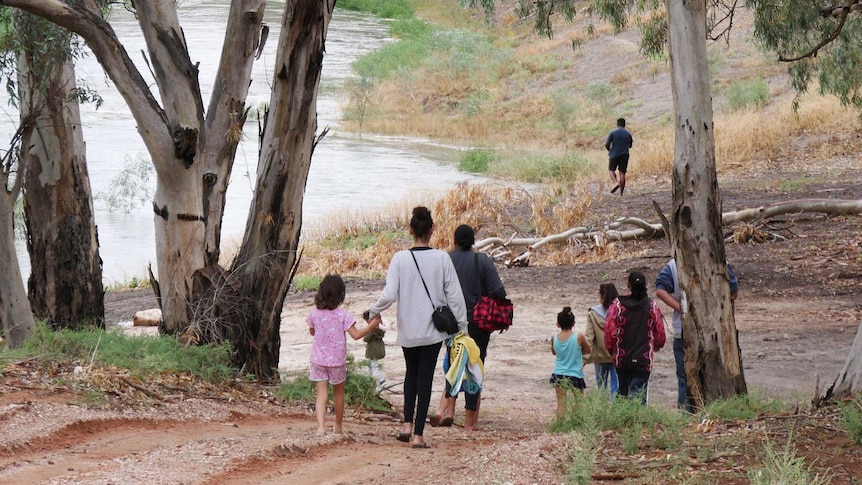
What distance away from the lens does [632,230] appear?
17.9m

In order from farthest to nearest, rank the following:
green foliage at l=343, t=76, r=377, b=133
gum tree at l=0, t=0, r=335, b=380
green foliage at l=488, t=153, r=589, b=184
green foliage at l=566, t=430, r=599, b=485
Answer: green foliage at l=343, t=76, r=377, b=133, green foliage at l=488, t=153, r=589, b=184, gum tree at l=0, t=0, r=335, b=380, green foliage at l=566, t=430, r=599, b=485

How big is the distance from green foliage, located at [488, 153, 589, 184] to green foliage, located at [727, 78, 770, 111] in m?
6.51

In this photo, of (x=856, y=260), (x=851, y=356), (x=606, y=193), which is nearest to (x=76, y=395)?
(x=851, y=356)

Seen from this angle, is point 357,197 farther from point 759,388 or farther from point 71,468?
point 71,468

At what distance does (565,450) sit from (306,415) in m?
2.69

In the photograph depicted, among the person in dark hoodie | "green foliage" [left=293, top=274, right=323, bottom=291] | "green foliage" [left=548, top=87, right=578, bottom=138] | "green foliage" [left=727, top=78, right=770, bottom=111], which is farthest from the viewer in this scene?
"green foliage" [left=548, top=87, right=578, bottom=138]

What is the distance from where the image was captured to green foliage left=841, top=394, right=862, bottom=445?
5.31 metres

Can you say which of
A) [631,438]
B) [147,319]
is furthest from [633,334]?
[147,319]

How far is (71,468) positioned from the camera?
520 cm

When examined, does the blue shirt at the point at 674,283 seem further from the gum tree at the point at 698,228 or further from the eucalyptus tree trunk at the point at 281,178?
the eucalyptus tree trunk at the point at 281,178

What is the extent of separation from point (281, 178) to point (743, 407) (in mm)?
3988

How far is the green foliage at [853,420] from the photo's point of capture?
5.31 metres

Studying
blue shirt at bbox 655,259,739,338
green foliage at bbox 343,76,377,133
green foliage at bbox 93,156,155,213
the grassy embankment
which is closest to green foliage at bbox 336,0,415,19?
the grassy embankment

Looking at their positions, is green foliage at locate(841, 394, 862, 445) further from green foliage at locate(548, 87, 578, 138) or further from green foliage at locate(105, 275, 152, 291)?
green foliage at locate(548, 87, 578, 138)
